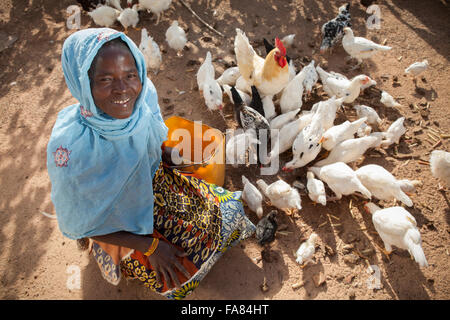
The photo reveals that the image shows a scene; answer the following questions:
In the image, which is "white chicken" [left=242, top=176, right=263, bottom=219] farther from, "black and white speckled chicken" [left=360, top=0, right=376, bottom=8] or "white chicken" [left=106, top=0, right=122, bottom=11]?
"black and white speckled chicken" [left=360, top=0, right=376, bottom=8]

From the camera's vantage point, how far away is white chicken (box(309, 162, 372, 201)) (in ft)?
9.46

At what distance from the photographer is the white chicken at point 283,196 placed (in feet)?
9.47

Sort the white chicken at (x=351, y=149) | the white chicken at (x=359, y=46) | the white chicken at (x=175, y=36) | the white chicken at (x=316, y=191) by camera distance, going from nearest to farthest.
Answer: the white chicken at (x=316, y=191) < the white chicken at (x=351, y=149) < the white chicken at (x=359, y=46) < the white chicken at (x=175, y=36)

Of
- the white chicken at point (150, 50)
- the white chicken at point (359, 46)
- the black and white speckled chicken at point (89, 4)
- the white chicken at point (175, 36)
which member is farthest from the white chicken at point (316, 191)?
the black and white speckled chicken at point (89, 4)

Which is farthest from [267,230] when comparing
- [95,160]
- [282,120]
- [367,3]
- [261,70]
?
[367,3]

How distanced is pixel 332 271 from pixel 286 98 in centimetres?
232

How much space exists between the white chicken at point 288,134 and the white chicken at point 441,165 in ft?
4.83

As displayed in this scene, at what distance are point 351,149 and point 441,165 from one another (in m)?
0.96

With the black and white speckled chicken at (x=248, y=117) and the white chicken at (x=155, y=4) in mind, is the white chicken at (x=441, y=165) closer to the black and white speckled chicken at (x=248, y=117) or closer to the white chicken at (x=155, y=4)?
the black and white speckled chicken at (x=248, y=117)

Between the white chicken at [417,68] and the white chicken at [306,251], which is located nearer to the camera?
the white chicken at [306,251]

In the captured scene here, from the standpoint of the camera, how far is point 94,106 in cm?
164

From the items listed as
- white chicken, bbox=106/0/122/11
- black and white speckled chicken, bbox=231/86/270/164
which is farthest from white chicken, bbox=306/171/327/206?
white chicken, bbox=106/0/122/11

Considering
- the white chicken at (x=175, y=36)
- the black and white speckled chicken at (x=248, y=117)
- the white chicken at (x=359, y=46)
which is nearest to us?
the black and white speckled chicken at (x=248, y=117)
